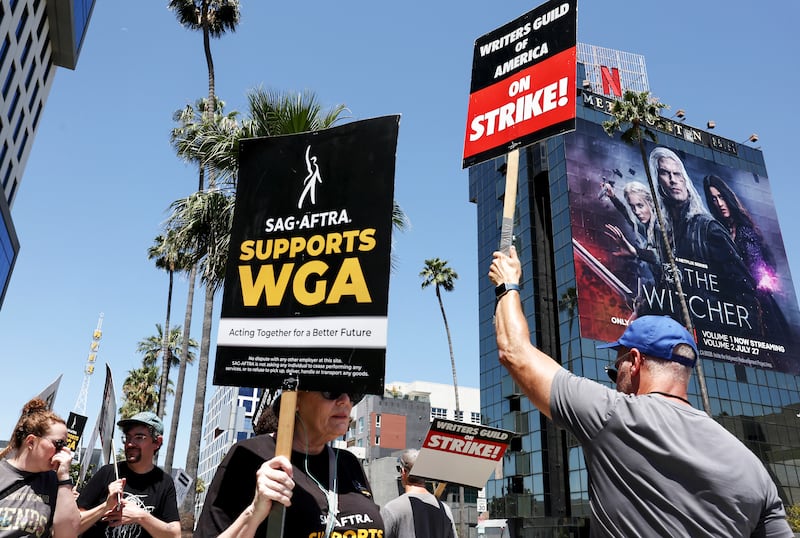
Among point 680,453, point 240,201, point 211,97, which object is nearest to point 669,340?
point 680,453

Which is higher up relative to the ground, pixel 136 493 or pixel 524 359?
pixel 524 359

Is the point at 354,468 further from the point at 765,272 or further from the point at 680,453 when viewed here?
the point at 765,272

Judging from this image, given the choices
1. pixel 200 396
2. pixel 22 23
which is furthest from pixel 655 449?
pixel 22 23

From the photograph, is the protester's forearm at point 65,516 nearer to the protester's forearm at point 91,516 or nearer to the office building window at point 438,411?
the protester's forearm at point 91,516

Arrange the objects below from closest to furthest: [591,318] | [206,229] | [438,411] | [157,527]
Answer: [157,527]
[206,229]
[591,318]
[438,411]

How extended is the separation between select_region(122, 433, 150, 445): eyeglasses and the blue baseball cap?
414 cm

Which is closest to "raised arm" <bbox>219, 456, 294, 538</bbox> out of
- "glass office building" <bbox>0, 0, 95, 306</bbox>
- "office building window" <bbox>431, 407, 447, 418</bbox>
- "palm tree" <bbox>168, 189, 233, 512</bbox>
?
"palm tree" <bbox>168, 189, 233, 512</bbox>

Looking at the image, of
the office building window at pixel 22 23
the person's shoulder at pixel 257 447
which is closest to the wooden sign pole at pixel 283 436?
the person's shoulder at pixel 257 447

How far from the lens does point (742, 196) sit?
58.3m

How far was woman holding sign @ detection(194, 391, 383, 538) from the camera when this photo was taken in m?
2.32

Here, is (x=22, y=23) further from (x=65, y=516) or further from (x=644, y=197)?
(x=644, y=197)

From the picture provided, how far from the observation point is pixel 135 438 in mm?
5035

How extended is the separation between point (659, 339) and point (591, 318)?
4546 cm

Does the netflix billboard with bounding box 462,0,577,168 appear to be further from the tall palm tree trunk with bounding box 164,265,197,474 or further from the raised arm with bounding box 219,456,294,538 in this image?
the tall palm tree trunk with bounding box 164,265,197,474
